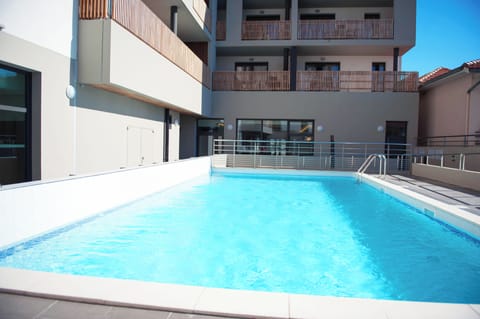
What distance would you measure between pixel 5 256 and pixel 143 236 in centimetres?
185

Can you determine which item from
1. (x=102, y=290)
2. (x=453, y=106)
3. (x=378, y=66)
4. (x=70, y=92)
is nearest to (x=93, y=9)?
(x=70, y=92)

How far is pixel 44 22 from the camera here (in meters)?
6.32

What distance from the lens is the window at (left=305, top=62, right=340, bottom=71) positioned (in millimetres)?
17575

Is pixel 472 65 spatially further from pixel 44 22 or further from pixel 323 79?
pixel 44 22

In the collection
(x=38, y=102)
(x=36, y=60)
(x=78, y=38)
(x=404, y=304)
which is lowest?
(x=404, y=304)

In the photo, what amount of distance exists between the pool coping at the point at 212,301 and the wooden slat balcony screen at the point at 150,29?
240 inches

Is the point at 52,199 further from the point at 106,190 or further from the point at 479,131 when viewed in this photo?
the point at 479,131

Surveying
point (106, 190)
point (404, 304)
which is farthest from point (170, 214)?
point (404, 304)

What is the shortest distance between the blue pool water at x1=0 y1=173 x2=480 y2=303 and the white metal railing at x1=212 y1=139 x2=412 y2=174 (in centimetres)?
712

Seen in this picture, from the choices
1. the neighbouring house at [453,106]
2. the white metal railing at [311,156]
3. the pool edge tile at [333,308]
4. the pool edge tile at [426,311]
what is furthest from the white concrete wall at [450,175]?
the pool edge tile at [333,308]

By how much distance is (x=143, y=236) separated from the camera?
5410 mm

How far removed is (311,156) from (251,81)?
15.0ft

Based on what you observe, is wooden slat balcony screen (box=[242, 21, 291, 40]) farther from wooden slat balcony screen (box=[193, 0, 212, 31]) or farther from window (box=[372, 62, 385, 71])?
window (box=[372, 62, 385, 71])

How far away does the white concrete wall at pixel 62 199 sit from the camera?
420cm
